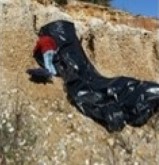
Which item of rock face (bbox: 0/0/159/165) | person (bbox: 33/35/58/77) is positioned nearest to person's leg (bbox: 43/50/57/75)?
person (bbox: 33/35/58/77)

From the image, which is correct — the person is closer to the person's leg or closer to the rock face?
the person's leg

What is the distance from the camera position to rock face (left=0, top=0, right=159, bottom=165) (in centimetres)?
663

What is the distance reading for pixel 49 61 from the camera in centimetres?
787

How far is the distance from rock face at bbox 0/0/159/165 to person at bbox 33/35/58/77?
11 centimetres

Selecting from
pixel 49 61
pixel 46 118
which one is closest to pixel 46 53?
pixel 49 61

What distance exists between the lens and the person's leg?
7.85 m

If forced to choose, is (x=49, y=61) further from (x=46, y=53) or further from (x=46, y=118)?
(x=46, y=118)

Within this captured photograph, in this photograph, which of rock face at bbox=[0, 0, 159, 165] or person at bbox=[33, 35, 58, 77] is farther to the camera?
person at bbox=[33, 35, 58, 77]

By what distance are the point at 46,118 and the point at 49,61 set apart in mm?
1090

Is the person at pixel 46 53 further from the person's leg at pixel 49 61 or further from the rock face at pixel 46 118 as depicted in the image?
the rock face at pixel 46 118

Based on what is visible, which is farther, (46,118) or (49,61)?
(49,61)

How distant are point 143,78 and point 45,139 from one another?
319cm

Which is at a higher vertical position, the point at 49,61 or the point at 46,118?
A: the point at 49,61

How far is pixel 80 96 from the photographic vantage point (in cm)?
746
